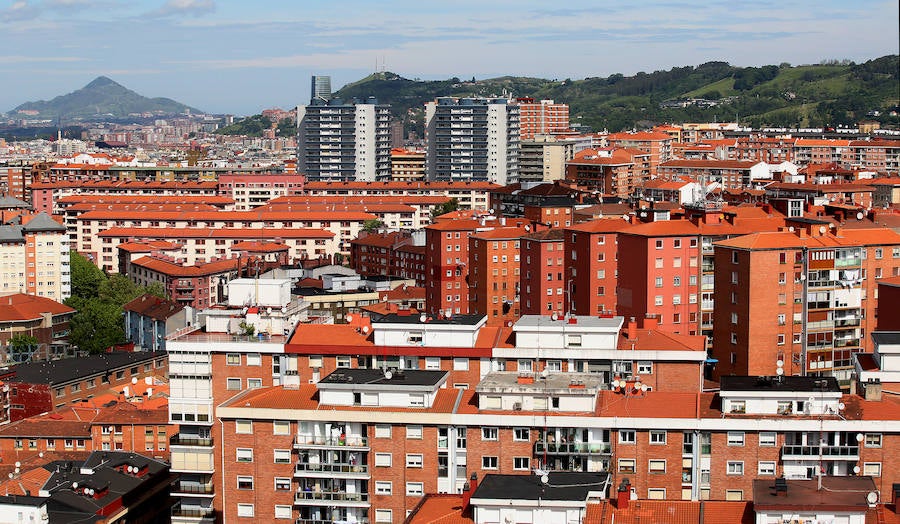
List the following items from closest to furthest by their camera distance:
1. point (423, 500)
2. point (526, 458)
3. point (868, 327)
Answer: point (423, 500) → point (526, 458) → point (868, 327)

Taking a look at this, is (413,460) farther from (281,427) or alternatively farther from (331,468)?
(281,427)

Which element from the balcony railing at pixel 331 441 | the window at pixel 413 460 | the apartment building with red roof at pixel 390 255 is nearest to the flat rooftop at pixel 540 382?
the window at pixel 413 460

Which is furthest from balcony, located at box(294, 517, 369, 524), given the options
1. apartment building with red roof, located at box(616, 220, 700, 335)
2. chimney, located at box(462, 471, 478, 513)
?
apartment building with red roof, located at box(616, 220, 700, 335)

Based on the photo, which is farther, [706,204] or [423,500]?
[706,204]

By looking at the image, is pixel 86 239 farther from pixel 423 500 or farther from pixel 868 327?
pixel 423 500

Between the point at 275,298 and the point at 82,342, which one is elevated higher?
the point at 275,298

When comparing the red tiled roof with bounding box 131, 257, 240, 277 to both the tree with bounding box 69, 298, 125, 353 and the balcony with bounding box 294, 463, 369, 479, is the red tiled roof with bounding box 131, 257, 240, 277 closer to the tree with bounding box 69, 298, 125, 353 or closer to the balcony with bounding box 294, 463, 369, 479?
the tree with bounding box 69, 298, 125, 353

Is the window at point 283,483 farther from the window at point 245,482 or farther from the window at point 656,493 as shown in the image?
the window at point 656,493

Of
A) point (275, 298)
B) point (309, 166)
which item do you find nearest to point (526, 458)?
point (275, 298)
